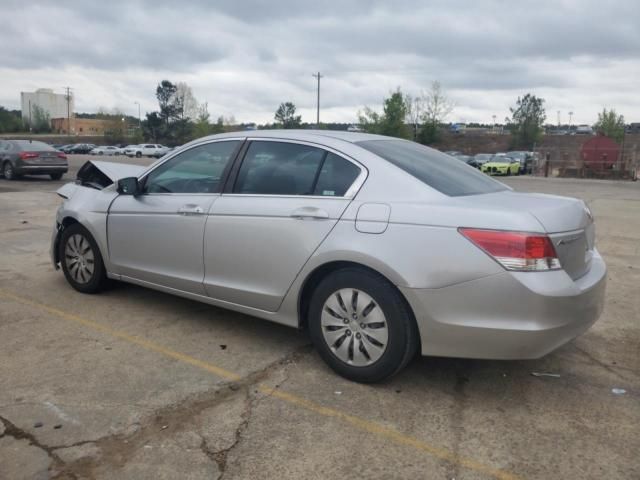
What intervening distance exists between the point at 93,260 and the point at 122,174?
1.10 m

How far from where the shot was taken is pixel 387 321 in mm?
3387

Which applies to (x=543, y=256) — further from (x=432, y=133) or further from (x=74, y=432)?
(x=432, y=133)

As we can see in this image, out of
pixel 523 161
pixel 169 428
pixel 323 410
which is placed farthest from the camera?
pixel 523 161

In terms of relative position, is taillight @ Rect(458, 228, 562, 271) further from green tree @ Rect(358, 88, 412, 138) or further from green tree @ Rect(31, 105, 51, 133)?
green tree @ Rect(31, 105, 51, 133)

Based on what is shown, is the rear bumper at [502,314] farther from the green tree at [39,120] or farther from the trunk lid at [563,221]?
the green tree at [39,120]

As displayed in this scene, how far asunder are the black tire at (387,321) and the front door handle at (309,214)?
0.37 metres

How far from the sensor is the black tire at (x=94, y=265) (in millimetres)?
5227

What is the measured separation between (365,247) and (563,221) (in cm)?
114

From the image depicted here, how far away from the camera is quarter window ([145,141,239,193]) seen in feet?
14.5

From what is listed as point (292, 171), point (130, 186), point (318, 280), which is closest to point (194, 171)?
point (130, 186)

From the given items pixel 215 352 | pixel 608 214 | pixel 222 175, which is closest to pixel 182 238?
pixel 222 175

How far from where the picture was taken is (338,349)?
363 cm

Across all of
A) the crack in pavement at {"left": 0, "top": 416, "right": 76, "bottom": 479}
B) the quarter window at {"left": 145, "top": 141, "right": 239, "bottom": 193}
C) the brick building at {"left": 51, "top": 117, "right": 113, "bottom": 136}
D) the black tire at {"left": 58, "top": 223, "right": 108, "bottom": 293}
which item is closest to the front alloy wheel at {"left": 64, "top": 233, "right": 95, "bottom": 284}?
the black tire at {"left": 58, "top": 223, "right": 108, "bottom": 293}

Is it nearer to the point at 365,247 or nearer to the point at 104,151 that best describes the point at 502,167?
the point at 365,247
